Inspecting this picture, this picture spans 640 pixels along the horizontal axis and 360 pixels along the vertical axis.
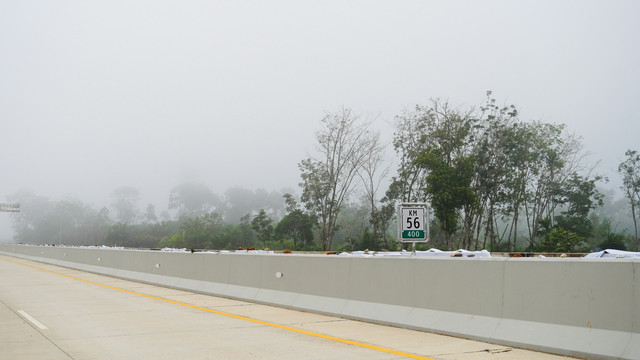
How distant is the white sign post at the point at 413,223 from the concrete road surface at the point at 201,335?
175 cm

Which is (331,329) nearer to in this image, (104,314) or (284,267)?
(284,267)

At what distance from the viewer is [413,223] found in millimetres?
10938

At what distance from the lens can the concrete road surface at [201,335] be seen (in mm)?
8086

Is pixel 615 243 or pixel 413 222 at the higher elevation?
pixel 615 243

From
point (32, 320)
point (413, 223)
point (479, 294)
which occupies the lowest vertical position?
point (32, 320)

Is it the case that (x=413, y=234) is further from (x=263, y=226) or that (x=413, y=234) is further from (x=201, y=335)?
(x=263, y=226)

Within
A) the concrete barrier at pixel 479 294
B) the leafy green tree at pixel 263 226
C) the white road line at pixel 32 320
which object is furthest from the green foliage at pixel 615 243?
the white road line at pixel 32 320

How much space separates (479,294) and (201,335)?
4514mm

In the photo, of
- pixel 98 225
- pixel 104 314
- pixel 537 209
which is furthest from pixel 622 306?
pixel 98 225

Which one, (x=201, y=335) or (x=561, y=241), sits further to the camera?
(x=561, y=241)

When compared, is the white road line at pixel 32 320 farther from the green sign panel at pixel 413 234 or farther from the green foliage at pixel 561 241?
the green foliage at pixel 561 241

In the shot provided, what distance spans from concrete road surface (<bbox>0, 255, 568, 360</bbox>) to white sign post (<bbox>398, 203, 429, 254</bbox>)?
1745mm

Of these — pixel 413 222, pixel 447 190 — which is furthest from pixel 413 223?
pixel 447 190

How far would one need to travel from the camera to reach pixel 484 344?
862 cm
